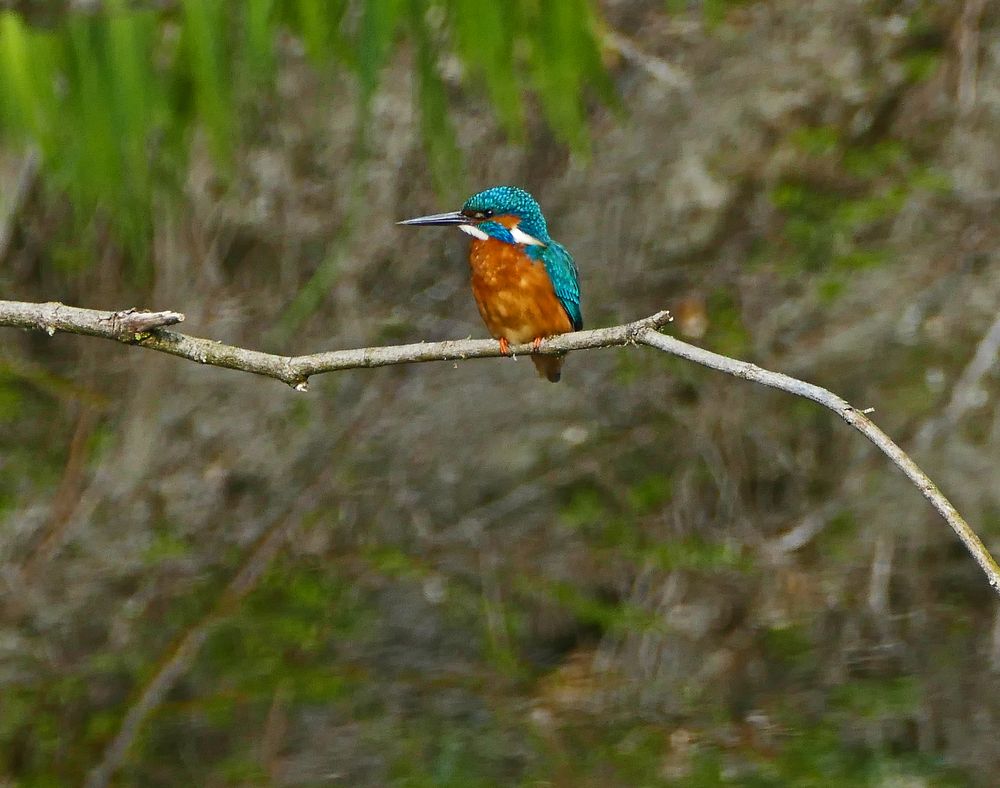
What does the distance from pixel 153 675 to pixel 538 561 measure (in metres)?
1.48

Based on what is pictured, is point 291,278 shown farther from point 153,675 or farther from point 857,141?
point 857,141

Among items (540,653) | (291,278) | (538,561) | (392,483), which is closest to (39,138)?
(291,278)

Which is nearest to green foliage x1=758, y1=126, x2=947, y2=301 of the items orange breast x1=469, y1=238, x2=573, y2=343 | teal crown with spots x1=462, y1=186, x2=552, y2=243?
teal crown with spots x1=462, y1=186, x2=552, y2=243

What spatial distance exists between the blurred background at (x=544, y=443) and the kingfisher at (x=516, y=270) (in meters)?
1.26

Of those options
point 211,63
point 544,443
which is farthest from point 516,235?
point 544,443

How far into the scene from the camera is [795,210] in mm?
4648

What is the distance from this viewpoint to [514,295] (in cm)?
300

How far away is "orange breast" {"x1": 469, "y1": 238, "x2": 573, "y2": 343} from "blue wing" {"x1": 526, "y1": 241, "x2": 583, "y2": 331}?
0.04 m

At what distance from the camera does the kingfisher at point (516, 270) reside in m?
3.00

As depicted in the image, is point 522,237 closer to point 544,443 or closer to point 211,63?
point 211,63

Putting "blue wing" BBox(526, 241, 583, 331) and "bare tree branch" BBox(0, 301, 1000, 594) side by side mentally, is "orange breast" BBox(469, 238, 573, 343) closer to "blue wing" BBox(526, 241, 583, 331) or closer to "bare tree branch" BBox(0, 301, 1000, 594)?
"blue wing" BBox(526, 241, 583, 331)

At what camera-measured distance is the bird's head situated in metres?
3.13

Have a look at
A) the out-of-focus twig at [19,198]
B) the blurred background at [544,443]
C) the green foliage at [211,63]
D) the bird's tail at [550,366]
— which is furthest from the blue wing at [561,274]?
the out-of-focus twig at [19,198]

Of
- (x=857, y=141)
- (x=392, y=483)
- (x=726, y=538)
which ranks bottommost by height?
(x=726, y=538)
